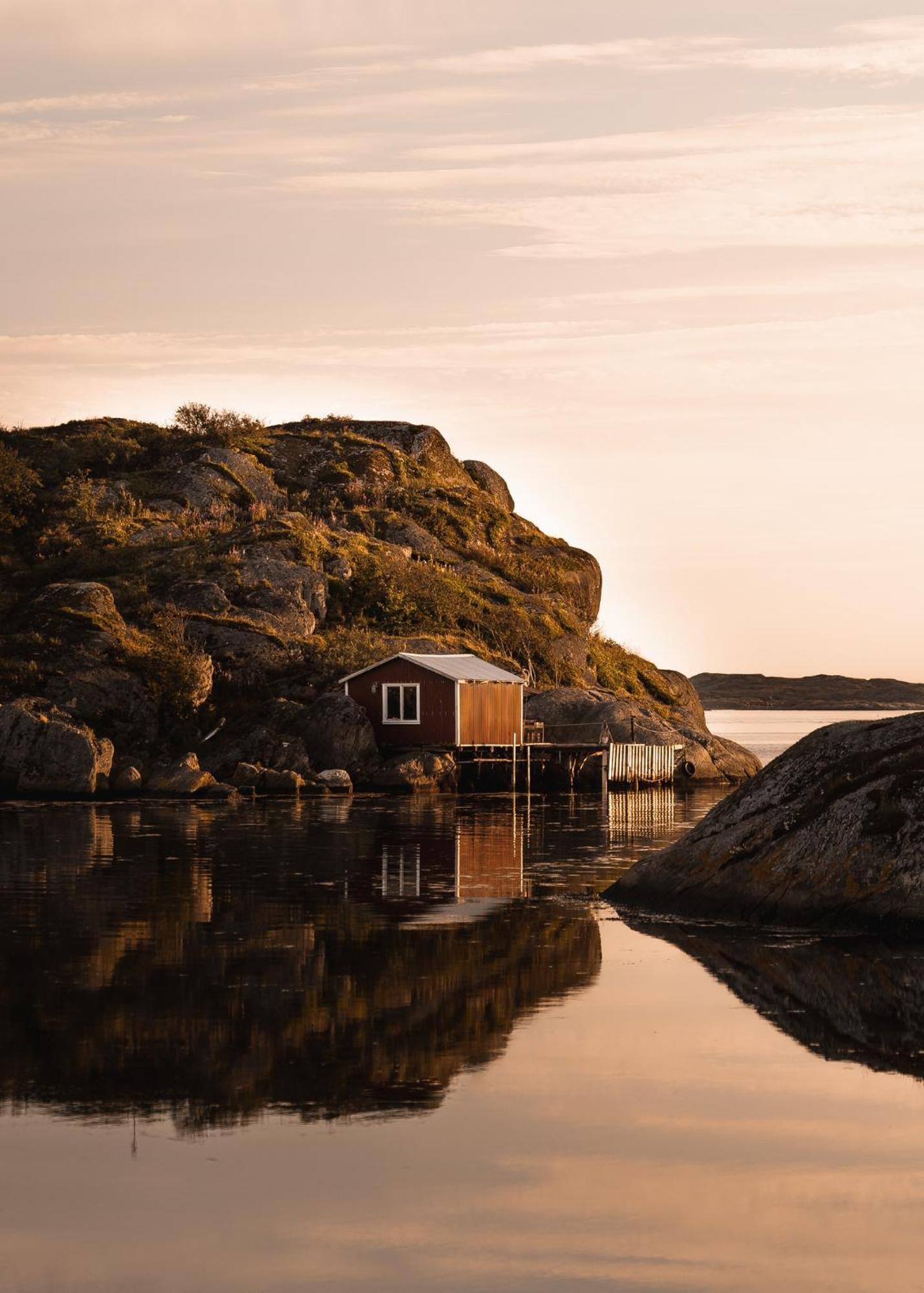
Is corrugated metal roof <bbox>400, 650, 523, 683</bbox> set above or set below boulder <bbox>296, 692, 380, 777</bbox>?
above

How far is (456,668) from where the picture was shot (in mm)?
62312

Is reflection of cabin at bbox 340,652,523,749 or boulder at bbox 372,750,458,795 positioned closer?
boulder at bbox 372,750,458,795

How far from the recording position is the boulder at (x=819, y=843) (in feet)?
59.6

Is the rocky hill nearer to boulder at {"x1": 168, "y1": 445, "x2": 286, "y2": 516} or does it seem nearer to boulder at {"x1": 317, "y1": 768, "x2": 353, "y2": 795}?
boulder at {"x1": 168, "y1": 445, "x2": 286, "y2": 516}

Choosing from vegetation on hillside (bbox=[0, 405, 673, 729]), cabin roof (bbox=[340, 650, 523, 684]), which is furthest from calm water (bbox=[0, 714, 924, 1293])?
vegetation on hillside (bbox=[0, 405, 673, 729])

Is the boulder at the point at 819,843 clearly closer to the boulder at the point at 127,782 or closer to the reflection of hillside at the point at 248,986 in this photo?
the reflection of hillside at the point at 248,986

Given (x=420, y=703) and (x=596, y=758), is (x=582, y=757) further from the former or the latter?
(x=420, y=703)

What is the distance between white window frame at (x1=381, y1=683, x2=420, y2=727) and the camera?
60.7 m

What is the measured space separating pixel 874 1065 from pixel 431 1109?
3.65m

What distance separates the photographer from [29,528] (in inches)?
3214

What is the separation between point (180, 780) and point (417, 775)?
384 inches

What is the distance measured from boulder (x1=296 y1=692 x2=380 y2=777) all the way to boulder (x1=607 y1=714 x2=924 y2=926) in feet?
119

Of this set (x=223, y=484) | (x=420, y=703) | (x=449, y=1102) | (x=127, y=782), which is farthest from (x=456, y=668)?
(x=449, y=1102)

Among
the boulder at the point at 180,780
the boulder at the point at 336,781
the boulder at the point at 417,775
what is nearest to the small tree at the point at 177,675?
the boulder at the point at 336,781
